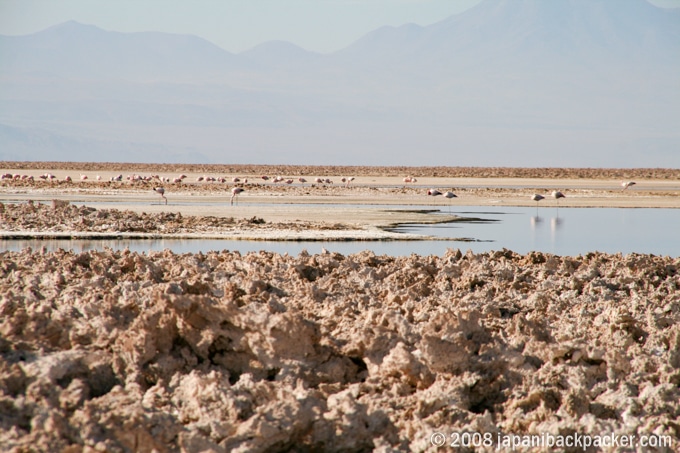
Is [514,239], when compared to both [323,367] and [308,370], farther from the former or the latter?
[308,370]

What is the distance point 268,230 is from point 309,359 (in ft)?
54.1

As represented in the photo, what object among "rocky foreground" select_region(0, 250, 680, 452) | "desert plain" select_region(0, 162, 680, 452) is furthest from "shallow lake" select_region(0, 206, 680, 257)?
"rocky foreground" select_region(0, 250, 680, 452)

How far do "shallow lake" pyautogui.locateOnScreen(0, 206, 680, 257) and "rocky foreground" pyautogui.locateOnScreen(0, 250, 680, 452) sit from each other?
414 inches

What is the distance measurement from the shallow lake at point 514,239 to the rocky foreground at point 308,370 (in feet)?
34.5

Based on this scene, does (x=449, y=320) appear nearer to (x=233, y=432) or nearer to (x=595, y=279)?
(x=233, y=432)

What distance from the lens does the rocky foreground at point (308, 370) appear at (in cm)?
469

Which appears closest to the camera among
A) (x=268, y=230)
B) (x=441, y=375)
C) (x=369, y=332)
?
(x=441, y=375)

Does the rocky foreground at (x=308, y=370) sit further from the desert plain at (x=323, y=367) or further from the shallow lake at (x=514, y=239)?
the shallow lake at (x=514, y=239)

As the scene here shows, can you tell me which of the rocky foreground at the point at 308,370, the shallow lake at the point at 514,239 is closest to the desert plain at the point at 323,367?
the rocky foreground at the point at 308,370

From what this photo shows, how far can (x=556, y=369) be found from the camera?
18.9ft

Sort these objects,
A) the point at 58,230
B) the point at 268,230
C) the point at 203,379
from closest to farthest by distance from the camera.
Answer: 1. the point at 203,379
2. the point at 58,230
3. the point at 268,230

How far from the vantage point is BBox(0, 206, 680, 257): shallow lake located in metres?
18.6

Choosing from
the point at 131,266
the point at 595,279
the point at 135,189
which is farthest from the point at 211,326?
the point at 135,189

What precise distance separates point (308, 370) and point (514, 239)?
16.8m
